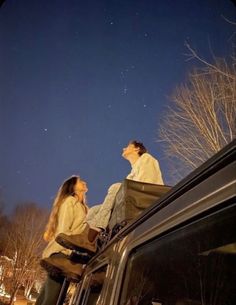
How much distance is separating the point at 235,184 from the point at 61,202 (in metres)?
3.10

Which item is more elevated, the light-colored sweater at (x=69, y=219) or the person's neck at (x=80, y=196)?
the person's neck at (x=80, y=196)

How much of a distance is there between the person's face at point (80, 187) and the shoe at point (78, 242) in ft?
2.02

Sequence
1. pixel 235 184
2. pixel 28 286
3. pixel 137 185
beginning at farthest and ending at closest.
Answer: pixel 28 286 < pixel 137 185 < pixel 235 184

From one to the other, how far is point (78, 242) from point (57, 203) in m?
0.74

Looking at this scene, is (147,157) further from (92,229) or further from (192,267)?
(192,267)

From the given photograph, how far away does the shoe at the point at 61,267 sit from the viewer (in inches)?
120

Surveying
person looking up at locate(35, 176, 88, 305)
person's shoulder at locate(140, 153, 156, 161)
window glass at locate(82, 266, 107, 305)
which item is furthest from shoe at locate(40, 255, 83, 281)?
person's shoulder at locate(140, 153, 156, 161)

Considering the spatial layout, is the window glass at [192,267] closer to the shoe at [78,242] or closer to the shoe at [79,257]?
the shoe at [78,242]

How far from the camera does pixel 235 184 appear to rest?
0.66 m

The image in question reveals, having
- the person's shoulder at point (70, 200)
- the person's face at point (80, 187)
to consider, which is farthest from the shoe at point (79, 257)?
the person's face at point (80, 187)

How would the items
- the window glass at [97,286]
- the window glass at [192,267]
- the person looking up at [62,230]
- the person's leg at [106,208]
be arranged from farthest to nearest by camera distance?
the person looking up at [62,230], the person's leg at [106,208], the window glass at [97,286], the window glass at [192,267]

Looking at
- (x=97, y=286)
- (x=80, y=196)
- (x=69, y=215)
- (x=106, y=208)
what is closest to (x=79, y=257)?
(x=69, y=215)

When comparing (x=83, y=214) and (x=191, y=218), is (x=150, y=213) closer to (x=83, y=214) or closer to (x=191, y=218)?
(x=191, y=218)

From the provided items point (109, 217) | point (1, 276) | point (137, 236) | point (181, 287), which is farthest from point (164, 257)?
point (1, 276)
